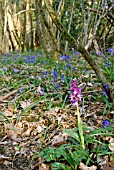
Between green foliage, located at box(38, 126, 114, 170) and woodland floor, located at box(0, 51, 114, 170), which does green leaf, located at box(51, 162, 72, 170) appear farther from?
woodland floor, located at box(0, 51, 114, 170)

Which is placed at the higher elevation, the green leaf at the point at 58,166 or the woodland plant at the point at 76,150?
the woodland plant at the point at 76,150

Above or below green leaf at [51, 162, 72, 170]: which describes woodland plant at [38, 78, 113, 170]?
above

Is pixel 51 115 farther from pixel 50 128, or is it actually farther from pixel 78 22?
pixel 78 22

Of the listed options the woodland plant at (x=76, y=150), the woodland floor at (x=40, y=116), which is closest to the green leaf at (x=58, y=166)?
the woodland plant at (x=76, y=150)

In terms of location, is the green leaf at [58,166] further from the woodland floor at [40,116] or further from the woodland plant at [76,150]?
the woodland floor at [40,116]

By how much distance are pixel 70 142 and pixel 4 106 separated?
1383 millimetres

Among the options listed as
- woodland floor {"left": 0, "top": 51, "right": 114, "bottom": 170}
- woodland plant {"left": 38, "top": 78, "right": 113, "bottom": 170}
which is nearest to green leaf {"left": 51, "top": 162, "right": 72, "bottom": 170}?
woodland plant {"left": 38, "top": 78, "right": 113, "bottom": 170}

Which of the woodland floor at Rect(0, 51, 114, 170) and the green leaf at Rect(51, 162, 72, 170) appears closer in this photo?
the green leaf at Rect(51, 162, 72, 170)

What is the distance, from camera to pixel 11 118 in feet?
10.4

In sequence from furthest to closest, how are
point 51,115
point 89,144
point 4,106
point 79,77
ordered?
point 79,77 < point 4,106 < point 51,115 < point 89,144

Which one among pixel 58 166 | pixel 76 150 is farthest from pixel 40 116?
pixel 58 166

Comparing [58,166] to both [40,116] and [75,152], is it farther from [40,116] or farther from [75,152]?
[40,116]

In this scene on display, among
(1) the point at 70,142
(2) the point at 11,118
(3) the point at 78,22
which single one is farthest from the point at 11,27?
(1) the point at 70,142

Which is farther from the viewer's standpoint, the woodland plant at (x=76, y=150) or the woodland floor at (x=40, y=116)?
the woodland floor at (x=40, y=116)
